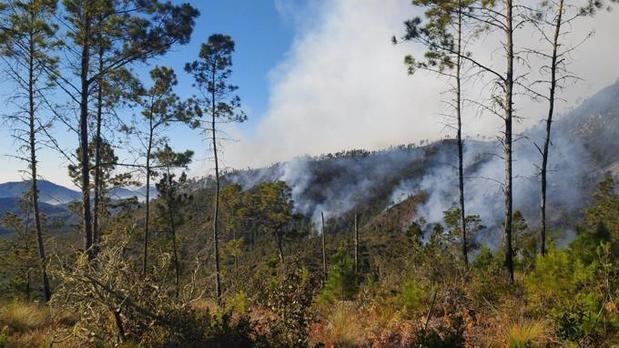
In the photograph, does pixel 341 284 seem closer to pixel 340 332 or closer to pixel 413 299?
pixel 413 299

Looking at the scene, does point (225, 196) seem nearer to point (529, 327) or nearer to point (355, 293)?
point (355, 293)

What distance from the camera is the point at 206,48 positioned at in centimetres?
Result: 2181

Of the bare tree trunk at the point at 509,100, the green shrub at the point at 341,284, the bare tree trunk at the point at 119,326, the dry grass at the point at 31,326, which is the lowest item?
the green shrub at the point at 341,284

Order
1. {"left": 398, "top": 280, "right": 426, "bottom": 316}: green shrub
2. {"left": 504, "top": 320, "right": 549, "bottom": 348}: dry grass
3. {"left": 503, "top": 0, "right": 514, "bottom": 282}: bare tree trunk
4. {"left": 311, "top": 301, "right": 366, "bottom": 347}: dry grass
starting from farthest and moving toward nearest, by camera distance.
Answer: {"left": 503, "top": 0, "right": 514, "bottom": 282}: bare tree trunk, {"left": 398, "top": 280, "right": 426, "bottom": 316}: green shrub, {"left": 311, "top": 301, "right": 366, "bottom": 347}: dry grass, {"left": 504, "top": 320, "right": 549, "bottom": 348}: dry grass

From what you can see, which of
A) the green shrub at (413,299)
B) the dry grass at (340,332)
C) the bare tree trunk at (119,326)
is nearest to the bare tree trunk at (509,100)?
the green shrub at (413,299)

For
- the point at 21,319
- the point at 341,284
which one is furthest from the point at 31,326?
the point at 341,284

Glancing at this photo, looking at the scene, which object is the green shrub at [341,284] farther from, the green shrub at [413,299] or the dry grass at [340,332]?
the dry grass at [340,332]

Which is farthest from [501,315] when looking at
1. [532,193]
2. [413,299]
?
[532,193]

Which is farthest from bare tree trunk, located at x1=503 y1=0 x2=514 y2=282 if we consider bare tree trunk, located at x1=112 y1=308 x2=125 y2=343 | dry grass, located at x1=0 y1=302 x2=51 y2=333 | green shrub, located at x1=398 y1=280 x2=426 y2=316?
dry grass, located at x1=0 y1=302 x2=51 y2=333

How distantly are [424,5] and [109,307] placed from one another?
35.0 feet

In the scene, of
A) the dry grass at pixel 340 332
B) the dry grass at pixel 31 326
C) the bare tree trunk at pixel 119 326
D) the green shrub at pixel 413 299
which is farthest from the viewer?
the green shrub at pixel 413 299

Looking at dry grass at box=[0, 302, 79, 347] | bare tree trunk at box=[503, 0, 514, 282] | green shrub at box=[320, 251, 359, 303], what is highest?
bare tree trunk at box=[503, 0, 514, 282]

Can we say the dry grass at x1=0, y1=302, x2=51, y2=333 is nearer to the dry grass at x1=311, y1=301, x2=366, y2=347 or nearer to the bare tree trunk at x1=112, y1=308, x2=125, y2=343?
the bare tree trunk at x1=112, y1=308, x2=125, y2=343

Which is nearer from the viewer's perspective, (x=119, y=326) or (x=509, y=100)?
(x=119, y=326)
